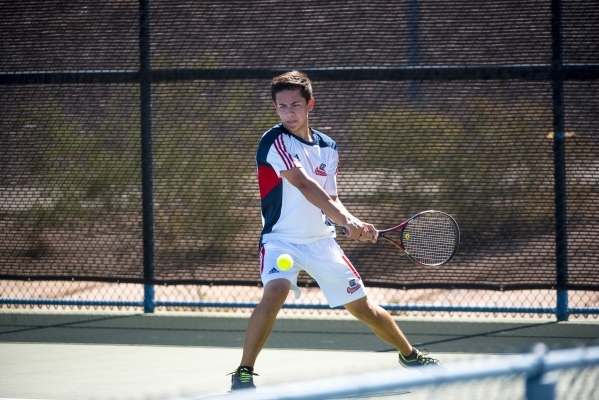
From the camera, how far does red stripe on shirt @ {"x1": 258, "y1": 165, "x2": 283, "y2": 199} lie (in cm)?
443

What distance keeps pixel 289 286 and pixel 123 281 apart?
8.05ft

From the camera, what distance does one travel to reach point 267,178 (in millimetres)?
4457

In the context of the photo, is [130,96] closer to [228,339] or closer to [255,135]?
[255,135]

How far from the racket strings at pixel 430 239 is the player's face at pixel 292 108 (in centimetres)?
84

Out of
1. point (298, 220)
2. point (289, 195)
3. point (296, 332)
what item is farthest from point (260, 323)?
point (296, 332)

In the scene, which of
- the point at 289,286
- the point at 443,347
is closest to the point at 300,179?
the point at 289,286

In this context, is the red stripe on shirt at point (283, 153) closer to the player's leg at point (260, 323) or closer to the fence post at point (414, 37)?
the player's leg at point (260, 323)

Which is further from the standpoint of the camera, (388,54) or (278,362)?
(388,54)

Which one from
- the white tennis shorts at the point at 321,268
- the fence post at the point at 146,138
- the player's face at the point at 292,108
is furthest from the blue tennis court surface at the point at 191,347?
the player's face at the point at 292,108

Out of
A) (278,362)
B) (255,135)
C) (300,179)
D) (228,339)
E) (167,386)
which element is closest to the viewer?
(300,179)

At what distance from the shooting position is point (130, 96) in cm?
642

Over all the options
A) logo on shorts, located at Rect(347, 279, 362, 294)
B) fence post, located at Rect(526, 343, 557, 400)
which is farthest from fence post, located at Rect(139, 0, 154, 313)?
fence post, located at Rect(526, 343, 557, 400)

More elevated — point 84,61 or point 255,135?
point 84,61

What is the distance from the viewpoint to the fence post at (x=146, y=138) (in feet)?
20.9
